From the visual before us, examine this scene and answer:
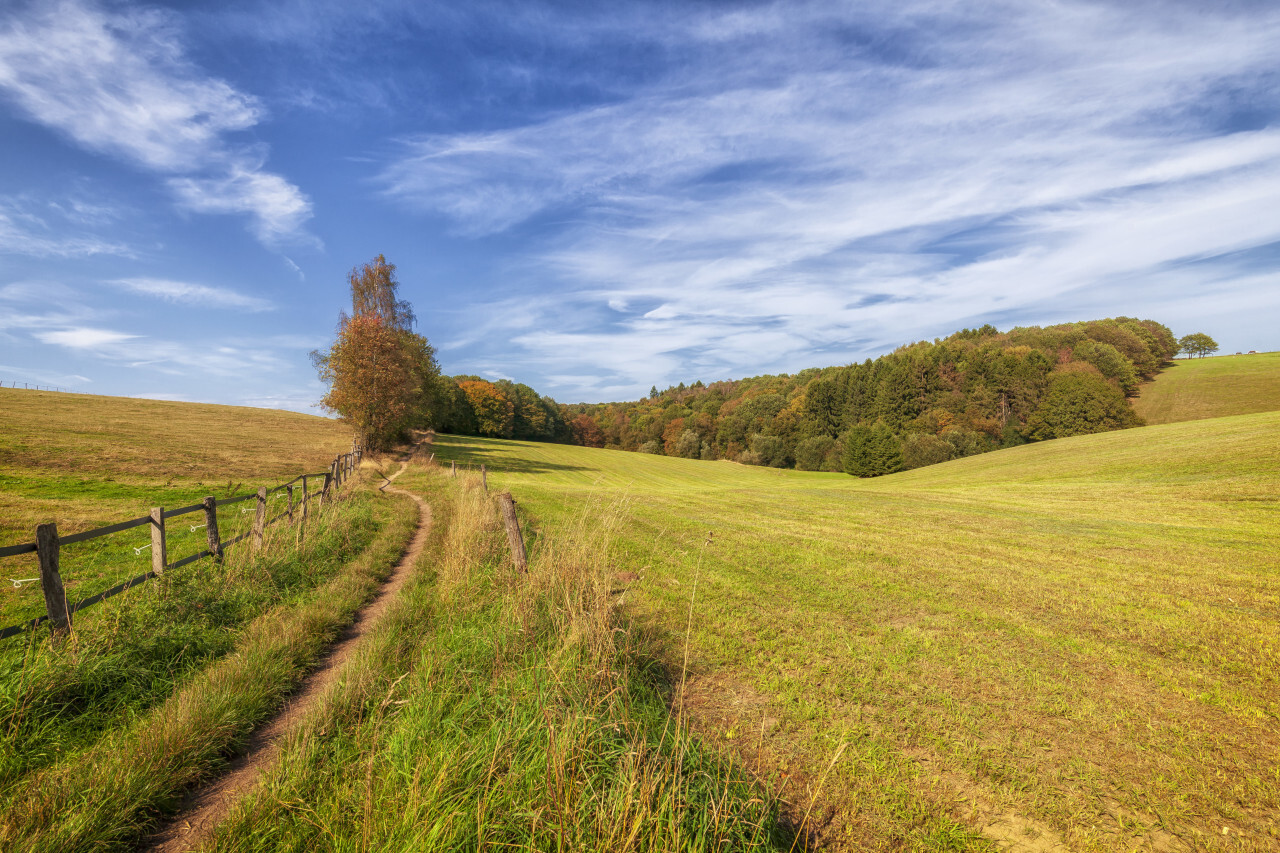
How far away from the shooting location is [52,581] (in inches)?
203

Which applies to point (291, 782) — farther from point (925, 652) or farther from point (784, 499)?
point (784, 499)

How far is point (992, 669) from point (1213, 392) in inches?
3114

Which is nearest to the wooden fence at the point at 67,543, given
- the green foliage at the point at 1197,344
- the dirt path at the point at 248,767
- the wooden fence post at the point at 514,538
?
the dirt path at the point at 248,767

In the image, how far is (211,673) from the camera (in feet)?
15.1

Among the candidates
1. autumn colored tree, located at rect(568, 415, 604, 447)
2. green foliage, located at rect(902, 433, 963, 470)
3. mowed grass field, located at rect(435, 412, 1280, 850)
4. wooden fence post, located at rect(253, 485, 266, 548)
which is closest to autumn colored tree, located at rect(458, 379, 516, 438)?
autumn colored tree, located at rect(568, 415, 604, 447)

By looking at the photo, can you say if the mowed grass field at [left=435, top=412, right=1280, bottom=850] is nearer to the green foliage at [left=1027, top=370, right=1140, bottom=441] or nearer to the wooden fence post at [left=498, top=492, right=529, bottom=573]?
the wooden fence post at [left=498, top=492, right=529, bottom=573]

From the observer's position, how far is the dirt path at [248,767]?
10.1ft

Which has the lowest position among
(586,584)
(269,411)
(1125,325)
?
(586,584)

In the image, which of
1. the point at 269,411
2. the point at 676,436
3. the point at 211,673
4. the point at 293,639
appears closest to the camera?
the point at 211,673

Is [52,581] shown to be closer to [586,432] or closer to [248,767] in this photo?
[248,767]

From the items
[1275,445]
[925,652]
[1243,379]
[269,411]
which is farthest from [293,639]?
[1243,379]

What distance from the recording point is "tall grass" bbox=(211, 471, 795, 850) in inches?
105

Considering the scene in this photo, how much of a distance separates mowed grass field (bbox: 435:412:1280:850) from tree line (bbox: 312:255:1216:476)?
2826 cm

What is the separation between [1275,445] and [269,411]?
3387 inches
